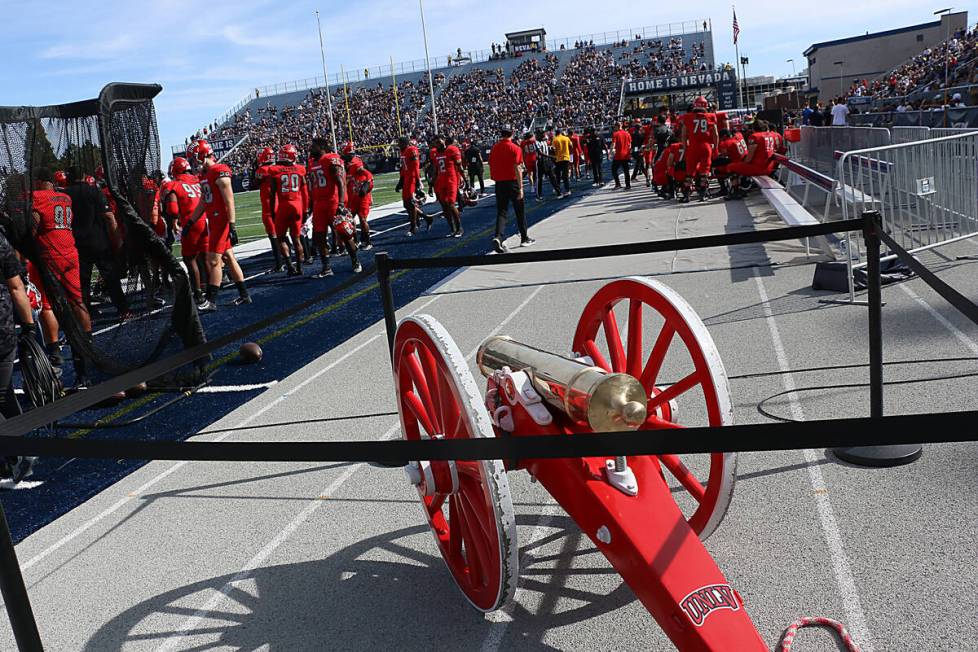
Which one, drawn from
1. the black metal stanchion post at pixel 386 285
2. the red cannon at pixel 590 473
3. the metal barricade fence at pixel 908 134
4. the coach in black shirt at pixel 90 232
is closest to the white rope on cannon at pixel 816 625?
the red cannon at pixel 590 473

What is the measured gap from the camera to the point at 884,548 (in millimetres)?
3281

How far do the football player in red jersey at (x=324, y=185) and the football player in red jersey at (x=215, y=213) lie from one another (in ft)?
Answer: 7.16

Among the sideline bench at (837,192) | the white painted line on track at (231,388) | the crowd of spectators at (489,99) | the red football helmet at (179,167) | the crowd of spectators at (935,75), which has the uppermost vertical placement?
the crowd of spectators at (489,99)

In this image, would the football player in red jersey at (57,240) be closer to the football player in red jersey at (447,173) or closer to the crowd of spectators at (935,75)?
the football player in red jersey at (447,173)

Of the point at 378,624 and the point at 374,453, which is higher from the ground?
the point at 374,453

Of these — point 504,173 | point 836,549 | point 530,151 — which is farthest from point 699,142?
point 836,549

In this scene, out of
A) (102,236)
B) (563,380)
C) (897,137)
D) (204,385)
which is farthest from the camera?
(897,137)

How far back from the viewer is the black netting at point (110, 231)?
5312mm

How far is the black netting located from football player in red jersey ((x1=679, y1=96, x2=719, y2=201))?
1144cm

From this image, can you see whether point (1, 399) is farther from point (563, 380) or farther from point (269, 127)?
point (269, 127)

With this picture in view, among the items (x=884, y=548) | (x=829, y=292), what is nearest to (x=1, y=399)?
(x=884, y=548)

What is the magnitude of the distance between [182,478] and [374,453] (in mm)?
3710

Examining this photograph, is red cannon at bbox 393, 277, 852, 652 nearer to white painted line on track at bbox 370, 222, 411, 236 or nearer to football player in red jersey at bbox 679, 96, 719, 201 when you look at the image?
football player in red jersey at bbox 679, 96, 719, 201

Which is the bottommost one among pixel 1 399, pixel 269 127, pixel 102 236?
pixel 1 399
